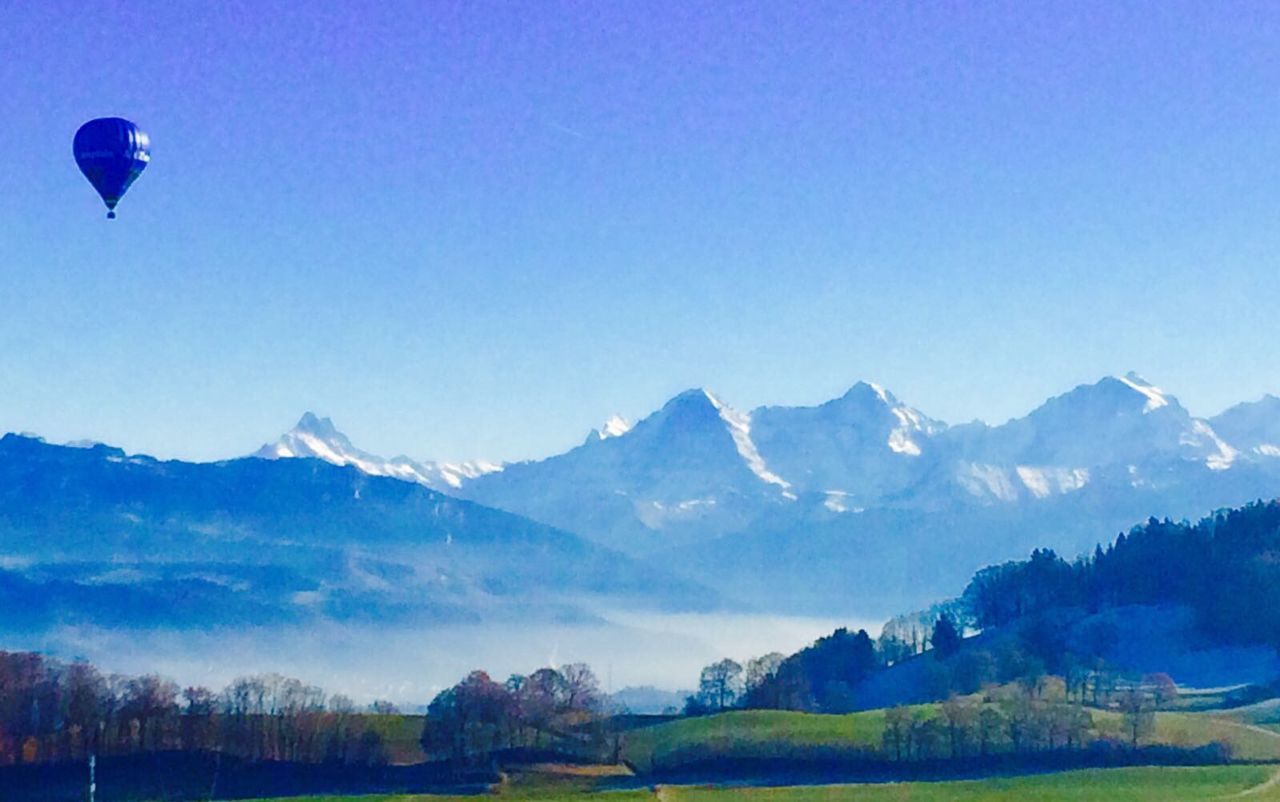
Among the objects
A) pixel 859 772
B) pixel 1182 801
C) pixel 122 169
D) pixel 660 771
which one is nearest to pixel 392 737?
pixel 660 771

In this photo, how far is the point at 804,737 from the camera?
184125 millimetres

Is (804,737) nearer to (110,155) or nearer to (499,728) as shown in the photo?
(499,728)

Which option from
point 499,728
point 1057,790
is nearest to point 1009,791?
point 1057,790

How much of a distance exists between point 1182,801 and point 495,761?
2611 inches

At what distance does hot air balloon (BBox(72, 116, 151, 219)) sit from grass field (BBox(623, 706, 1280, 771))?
7677 cm

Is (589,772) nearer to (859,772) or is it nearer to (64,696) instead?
(859,772)

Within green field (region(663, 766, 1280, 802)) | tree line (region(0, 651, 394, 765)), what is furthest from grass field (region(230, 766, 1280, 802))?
tree line (region(0, 651, 394, 765))

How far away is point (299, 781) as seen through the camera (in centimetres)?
16450

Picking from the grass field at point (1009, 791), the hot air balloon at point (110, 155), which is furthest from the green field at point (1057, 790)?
the hot air balloon at point (110, 155)

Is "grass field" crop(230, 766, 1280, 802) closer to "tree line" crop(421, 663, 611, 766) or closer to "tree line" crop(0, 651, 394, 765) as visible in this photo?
"tree line" crop(421, 663, 611, 766)

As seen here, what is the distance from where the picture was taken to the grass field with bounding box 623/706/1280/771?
17662cm

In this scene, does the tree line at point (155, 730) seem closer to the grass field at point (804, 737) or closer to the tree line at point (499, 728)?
the tree line at point (499, 728)

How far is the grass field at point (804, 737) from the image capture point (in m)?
177

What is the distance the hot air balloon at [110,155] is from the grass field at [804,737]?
76.8m
